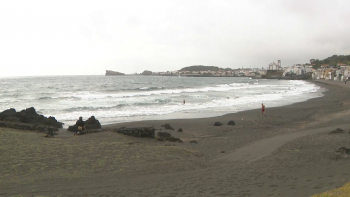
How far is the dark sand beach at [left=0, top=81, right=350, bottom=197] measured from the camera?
6785 mm

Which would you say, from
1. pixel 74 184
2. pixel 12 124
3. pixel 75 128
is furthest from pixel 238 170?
pixel 12 124

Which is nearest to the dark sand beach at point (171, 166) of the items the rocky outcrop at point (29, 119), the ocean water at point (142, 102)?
the rocky outcrop at point (29, 119)

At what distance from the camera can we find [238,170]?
8.45 metres

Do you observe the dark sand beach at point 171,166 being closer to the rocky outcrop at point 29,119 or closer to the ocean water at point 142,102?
the rocky outcrop at point 29,119

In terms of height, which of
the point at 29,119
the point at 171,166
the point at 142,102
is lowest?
the point at 142,102

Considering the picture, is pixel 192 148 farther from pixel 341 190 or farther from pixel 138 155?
pixel 341 190

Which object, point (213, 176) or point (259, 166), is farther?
point (259, 166)

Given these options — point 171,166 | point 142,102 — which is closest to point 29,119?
point 171,166

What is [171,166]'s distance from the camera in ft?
30.1

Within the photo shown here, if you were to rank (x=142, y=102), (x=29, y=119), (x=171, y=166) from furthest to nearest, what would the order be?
1. (x=142, y=102)
2. (x=29, y=119)
3. (x=171, y=166)

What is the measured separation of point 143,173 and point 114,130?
643 centimetres

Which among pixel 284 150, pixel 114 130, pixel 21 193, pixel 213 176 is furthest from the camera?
pixel 114 130

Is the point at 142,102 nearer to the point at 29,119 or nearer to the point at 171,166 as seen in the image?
the point at 29,119

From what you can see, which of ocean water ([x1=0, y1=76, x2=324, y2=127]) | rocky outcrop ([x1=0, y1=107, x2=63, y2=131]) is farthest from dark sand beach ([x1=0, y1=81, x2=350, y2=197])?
ocean water ([x1=0, y1=76, x2=324, y2=127])
